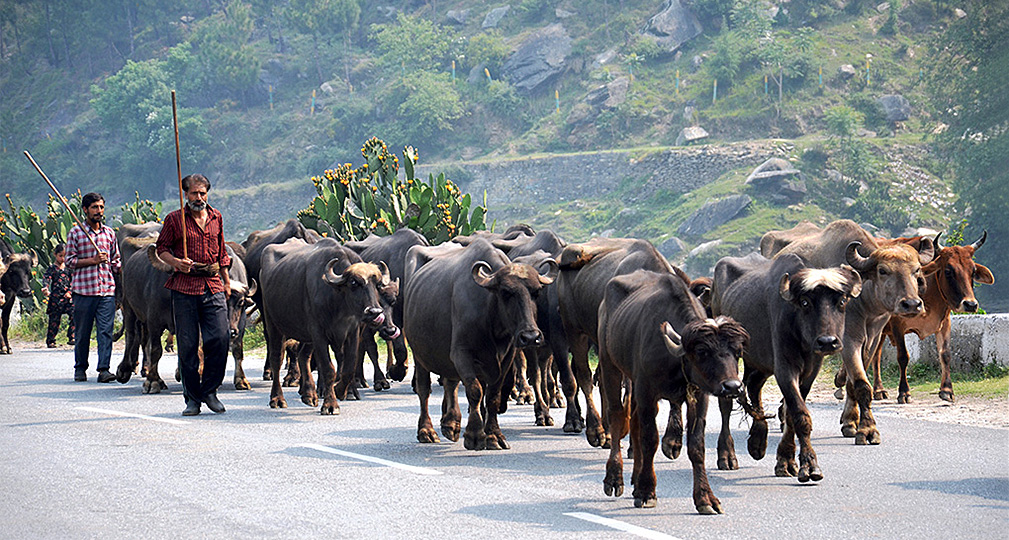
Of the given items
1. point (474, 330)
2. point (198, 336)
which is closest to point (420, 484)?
point (474, 330)

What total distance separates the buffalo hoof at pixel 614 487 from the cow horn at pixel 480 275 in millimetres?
2649

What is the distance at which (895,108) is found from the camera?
8388 cm

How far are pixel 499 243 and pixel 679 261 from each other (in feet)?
176

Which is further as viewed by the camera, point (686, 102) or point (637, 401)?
point (686, 102)

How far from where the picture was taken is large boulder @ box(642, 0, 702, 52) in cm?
9844

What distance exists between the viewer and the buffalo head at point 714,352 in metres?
7.51

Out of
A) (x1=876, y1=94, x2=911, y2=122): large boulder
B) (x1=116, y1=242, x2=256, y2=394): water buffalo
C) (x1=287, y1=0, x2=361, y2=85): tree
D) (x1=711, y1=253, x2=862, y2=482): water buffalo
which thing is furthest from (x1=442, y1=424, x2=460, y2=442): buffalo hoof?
(x1=287, y1=0, x2=361, y2=85): tree

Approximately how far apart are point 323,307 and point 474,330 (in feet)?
10.3

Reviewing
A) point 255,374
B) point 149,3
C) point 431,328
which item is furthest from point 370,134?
point 431,328

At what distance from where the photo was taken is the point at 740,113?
85688 millimetres

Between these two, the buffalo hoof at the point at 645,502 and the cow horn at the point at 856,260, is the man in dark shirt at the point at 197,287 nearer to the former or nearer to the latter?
the buffalo hoof at the point at 645,502

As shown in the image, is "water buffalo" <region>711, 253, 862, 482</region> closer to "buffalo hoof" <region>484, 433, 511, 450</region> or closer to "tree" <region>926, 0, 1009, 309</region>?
"buffalo hoof" <region>484, 433, 511, 450</region>

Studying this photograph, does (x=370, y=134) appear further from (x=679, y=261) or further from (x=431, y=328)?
(x=431, y=328)

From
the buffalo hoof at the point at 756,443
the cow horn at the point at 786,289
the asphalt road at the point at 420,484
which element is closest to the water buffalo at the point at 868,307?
the asphalt road at the point at 420,484
